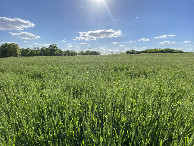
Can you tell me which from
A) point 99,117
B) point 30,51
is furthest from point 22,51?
point 99,117

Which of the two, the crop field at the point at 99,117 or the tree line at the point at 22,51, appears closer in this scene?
the crop field at the point at 99,117

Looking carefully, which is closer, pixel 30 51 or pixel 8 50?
pixel 8 50

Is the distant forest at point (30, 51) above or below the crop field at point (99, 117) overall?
above

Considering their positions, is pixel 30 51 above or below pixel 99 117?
above

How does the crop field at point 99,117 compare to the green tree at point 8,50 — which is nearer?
the crop field at point 99,117

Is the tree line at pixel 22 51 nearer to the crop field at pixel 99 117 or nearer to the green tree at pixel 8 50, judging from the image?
the green tree at pixel 8 50

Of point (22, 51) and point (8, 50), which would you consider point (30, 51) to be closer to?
point (22, 51)

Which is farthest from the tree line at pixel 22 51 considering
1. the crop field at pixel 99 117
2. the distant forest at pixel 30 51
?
the crop field at pixel 99 117

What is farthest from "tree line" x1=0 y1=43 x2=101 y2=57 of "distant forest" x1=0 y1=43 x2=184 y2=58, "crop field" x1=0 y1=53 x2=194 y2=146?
"crop field" x1=0 y1=53 x2=194 y2=146

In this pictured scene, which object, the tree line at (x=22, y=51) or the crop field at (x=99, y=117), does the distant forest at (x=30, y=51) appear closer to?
the tree line at (x=22, y=51)

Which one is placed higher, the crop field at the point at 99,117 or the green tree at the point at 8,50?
the green tree at the point at 8,50

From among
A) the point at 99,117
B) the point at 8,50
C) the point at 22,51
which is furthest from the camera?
the point at 22,51

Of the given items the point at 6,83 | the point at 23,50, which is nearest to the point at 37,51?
the point at 23,50

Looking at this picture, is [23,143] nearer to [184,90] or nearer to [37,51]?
[184,90]
